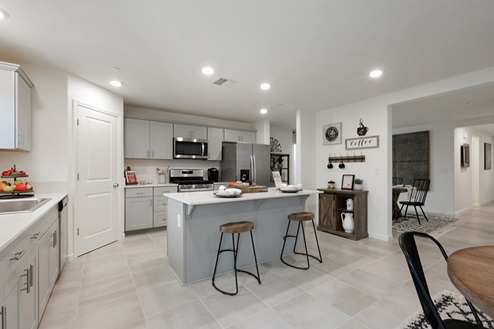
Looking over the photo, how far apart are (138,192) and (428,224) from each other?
19.9 feet

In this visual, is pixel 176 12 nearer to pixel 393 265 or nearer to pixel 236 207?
pixel 236 207

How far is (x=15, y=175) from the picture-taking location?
2.53 meters

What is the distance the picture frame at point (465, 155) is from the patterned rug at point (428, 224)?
1749 millimetres

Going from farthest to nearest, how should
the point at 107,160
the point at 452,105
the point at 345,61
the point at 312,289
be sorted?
the point at 452,105, the point at 107,160, the point at 345,61, the point at 312,289

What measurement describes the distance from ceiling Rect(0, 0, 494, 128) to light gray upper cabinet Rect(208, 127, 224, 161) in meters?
1.82

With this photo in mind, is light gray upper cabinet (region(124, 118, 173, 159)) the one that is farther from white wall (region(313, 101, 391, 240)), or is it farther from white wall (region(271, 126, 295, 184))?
white wall (region(313, 101, 391, 240))

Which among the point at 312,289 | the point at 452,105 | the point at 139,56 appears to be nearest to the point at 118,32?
the point at 139,56

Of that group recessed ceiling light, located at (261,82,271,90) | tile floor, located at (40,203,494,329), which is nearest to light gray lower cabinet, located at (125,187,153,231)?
tile floor, located at (40,203,494,329)

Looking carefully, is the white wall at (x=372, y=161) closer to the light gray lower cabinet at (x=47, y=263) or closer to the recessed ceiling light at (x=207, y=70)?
the recessed ceiling light at (x=207, y=70)

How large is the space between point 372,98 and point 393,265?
2735mm

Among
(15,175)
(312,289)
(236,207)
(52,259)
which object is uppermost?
(15,175)

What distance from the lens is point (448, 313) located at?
1910mm

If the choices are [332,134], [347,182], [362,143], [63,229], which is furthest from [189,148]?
[362,143]

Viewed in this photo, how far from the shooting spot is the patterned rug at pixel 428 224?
452cm
